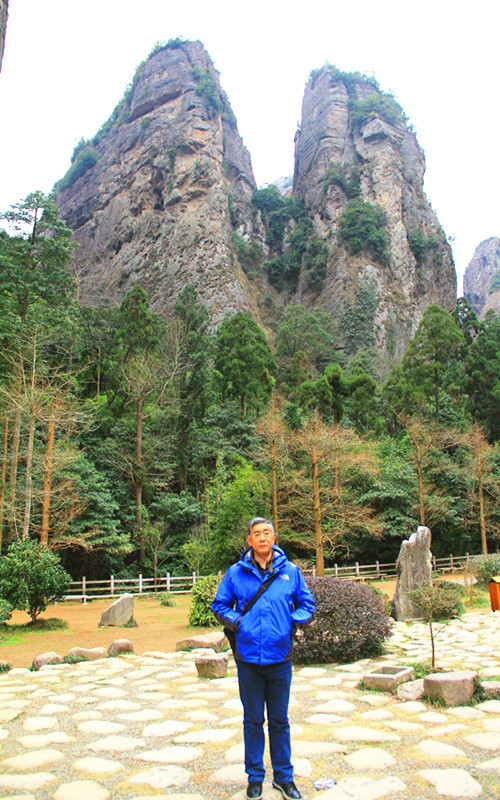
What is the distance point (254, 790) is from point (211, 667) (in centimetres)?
313

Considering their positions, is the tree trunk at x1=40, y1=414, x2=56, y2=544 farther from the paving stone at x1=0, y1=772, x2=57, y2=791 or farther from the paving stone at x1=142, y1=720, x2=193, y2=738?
the paving stone at x1=0, y1=772, x2=57, y2=791

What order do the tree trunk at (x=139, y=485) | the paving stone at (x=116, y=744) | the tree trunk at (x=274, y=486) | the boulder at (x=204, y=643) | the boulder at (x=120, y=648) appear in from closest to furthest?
the paving stone at (x=116, y=744) → the boulder at (x=120, y=648) → the boulder at (x=204, y=643) → the tree trunk at (x=274, y=486) → the tree trunk at (x=139, y=485)

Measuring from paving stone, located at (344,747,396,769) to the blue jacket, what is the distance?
834 mm

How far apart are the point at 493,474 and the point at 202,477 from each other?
41.5 ft

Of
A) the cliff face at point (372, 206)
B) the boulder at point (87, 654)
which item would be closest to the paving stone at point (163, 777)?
the boulder at point (87, 654)

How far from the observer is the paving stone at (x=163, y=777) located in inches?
103

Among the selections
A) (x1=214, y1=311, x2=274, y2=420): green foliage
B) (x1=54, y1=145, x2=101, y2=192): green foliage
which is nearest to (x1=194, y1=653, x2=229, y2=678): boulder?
(x1=214, y1=311, x2=274, y2=420): green foliage

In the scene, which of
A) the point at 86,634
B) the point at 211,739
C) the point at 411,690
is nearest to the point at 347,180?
the point at 86,634

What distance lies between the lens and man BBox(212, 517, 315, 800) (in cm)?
249

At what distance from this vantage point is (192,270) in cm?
4094

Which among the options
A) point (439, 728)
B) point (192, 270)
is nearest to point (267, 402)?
point (192, 270)

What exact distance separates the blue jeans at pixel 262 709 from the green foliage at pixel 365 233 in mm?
46174

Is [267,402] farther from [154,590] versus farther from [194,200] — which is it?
[194,200]

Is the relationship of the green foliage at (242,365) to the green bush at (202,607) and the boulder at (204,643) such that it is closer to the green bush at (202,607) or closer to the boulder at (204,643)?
the green bush at (202,607)
